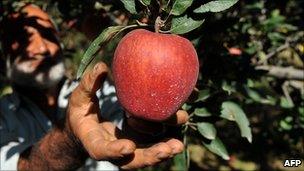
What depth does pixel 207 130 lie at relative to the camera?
1.61 meters

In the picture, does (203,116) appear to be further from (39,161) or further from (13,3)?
(13,3)

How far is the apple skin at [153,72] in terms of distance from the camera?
3.28 ft

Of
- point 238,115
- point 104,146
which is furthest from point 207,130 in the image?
point 104,146

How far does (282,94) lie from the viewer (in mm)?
2504

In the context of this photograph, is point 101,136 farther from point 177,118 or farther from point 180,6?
point 180,6

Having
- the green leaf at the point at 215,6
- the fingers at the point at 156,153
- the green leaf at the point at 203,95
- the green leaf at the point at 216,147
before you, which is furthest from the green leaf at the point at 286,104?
the green leaf at the point at 215,6

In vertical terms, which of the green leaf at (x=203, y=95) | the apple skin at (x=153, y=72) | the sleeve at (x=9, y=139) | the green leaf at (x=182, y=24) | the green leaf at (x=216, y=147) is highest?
the green leaf at (x=182, y=24)

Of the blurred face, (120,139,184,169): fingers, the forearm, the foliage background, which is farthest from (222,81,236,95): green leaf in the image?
the blurred face

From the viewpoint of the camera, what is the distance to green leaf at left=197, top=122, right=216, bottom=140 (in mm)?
1600

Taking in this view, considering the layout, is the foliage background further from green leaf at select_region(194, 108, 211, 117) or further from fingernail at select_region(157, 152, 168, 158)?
fingernail at select_region(157, 152, 168, 158)

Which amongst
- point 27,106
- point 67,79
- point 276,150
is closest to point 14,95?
point 27,106

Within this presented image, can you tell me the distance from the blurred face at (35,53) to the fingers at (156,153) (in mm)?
924

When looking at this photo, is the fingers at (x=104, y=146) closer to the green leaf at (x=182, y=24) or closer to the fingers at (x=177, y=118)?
the fingers at (x=177, y=118)

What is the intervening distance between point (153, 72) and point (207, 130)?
659 mm
